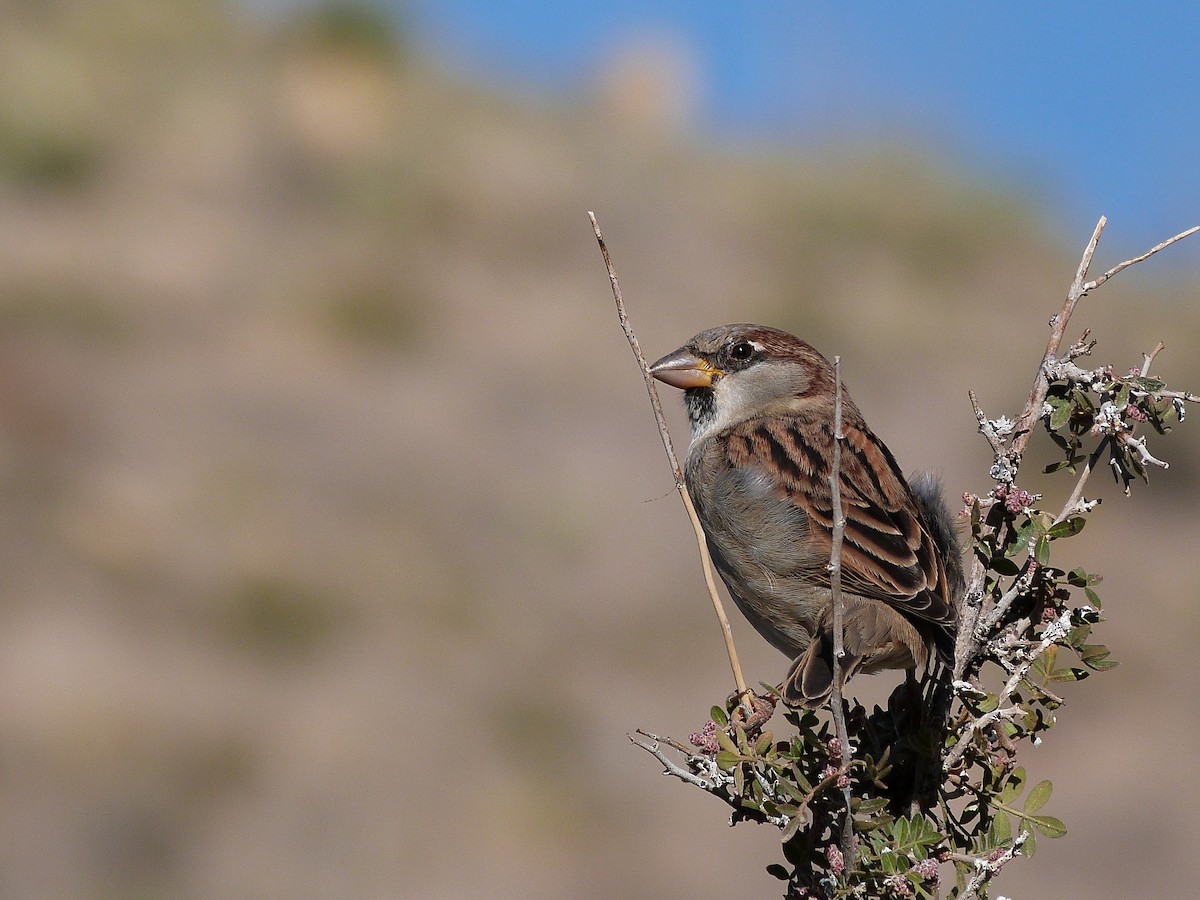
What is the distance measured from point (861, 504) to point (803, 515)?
15cm

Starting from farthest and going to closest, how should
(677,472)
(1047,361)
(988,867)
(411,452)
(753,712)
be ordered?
(411,452) < (753,712) < (677,472) < (1047,361) < (988,867)

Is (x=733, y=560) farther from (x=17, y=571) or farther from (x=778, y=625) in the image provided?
(x=17, y=571)

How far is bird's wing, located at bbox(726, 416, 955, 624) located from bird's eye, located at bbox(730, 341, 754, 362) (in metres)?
0.28

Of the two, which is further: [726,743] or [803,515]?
[803,515]

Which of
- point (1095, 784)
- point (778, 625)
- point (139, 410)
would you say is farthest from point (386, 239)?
point (778, 625)

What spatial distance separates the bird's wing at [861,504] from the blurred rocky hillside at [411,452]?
14.4 feet

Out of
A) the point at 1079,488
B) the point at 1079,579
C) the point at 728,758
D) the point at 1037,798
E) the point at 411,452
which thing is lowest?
the point at 1037,798

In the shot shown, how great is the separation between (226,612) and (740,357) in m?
5.74

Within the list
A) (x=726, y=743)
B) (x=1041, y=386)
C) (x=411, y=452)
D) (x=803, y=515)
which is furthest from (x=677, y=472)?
(x=411, y=452)

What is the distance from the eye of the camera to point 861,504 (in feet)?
12.2

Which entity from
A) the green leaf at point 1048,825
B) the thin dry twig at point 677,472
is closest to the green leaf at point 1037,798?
the green leaf at point 1048,825

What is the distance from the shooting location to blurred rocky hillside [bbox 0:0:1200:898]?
816 centimetres

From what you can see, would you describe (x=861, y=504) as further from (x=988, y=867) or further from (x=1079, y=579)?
(x=988, y=867)

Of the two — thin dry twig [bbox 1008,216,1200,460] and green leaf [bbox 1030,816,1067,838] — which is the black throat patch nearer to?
thin dry twig [bbox 1008,216,1200,460]
